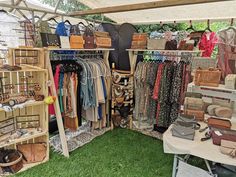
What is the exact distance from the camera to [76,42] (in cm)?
291

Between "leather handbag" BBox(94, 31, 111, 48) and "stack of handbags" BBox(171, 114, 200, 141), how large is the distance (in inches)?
69.0

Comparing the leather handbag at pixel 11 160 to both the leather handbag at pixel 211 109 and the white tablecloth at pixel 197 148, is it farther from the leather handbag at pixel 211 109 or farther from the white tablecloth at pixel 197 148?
the leather handbag at pixel 211 109

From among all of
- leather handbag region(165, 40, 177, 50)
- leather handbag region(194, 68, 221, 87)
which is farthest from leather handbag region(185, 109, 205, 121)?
leather handbag region(165, 40, 177, 50)

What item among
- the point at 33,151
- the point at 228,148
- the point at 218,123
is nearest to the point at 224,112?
the point at 218,123

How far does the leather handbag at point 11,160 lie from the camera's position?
237cm

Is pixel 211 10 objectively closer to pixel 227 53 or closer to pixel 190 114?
pixel 227 53

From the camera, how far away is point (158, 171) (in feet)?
8.40

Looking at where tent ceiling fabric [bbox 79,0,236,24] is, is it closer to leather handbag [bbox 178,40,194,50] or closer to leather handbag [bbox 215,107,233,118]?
leather handbag [bbox 178,40,194,50]

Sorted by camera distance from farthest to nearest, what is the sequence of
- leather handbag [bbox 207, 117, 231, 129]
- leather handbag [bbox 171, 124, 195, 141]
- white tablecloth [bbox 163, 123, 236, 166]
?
leather handbag [bbox 207, 117, 231, 129], leather handbag [bbox 171, 124, 195, 141], white tablecloth [bbox 163, 123, 236, 166]

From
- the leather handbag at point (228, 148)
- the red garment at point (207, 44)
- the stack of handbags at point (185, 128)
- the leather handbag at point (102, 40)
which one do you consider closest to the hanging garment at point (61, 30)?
the leather handbag at point (102, 40)

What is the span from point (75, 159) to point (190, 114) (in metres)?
1.54

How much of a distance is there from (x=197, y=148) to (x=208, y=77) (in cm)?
92

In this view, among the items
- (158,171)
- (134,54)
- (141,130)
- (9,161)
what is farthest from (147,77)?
(9,161)

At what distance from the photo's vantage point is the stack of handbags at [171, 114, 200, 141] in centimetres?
190
